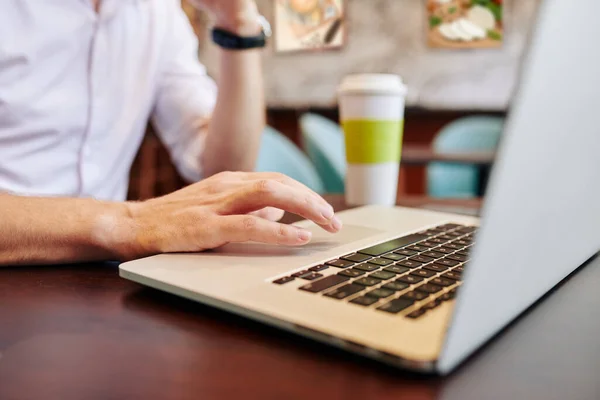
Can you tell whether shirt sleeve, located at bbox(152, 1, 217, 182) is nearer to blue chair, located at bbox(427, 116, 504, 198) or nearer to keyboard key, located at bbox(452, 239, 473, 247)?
keyboard key, located at bbox(452, 239, 473, 247)

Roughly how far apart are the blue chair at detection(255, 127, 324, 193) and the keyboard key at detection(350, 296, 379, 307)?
1.30 m

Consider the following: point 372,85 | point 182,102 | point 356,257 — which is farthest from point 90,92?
point 356,257

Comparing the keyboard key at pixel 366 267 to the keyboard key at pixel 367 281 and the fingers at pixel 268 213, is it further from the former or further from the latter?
the fingers at pixel 268 213

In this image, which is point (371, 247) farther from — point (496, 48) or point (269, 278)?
point (496, 48)

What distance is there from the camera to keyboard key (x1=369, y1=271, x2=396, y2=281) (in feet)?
→ 1.37

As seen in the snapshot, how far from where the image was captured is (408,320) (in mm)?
330

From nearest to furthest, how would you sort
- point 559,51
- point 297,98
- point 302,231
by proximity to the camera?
point 559,51 < point 302,231 < point 297,98

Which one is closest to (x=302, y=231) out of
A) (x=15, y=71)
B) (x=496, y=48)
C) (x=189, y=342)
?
(x=189, y=342)

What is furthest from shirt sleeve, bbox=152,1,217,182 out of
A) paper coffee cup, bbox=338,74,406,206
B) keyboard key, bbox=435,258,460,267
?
keyboard key, bbox=435,258,460,267

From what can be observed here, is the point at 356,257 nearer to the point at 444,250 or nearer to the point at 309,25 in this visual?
the point at 444,250

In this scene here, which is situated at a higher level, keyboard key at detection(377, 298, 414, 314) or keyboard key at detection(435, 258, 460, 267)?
keyboard key at detection(377, 298, 414, 314)

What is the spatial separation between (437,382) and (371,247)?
0.24 meters

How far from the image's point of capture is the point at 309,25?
144 inches

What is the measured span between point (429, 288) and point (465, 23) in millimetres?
3244
